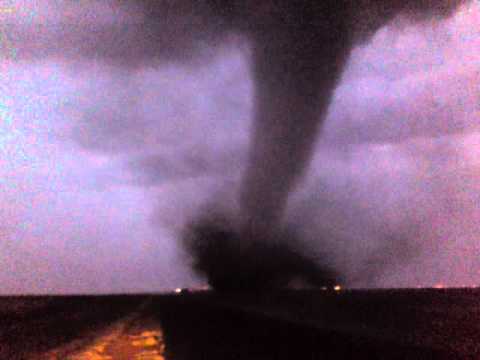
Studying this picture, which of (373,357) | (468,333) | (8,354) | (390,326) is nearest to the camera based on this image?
(373,357)

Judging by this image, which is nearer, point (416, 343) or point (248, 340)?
point (248, 340)

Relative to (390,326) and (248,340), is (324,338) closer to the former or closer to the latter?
(248,340)

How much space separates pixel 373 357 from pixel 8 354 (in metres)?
24.6

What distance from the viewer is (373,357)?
35500 mm

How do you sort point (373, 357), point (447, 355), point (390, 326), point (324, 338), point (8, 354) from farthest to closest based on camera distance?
point (390, 326) < point (324, 338) < point (8, 354) < point (447, 355) < point (373, 357)

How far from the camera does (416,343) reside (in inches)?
1877

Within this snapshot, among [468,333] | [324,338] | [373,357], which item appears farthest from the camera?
[468,333]

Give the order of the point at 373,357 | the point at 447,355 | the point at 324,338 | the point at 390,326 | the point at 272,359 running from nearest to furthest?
the point at 272,359 < the point at 373,357 < the point at 447,355 < the point at 324,338 < the point at 390,326

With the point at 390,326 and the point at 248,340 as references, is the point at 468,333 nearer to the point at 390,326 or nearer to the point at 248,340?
the point at 390,326

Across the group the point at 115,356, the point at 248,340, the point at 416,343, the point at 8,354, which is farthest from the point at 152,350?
the point at 416,343

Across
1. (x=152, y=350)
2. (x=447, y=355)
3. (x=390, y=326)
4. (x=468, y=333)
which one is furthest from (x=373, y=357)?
(x=390, y=326)

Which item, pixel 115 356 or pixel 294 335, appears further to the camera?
pixel 294 335

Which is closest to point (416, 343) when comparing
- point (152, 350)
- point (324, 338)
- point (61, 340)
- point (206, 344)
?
point (324, 338)

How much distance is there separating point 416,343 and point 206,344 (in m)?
17.9
